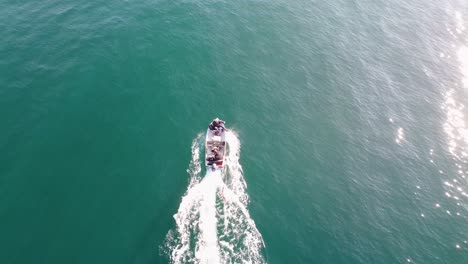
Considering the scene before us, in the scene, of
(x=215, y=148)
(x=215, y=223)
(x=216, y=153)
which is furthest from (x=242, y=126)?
(x=215, y=223)

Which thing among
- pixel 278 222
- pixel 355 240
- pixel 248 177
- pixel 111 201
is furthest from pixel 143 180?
pixel 355 240

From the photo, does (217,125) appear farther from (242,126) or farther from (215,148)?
(242,126)

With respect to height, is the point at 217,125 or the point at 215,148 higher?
the point at 217,125

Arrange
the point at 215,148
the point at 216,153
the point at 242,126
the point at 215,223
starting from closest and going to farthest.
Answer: the point at 215,223 → the point at 216,153 → the point at 215,148 → the point at 242,126

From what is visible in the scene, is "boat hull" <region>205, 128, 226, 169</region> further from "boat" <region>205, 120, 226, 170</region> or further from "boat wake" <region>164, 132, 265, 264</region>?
"boat wake" <region>164, 132, 265, 264</region>

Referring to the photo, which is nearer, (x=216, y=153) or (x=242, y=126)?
(x=216, y=153)

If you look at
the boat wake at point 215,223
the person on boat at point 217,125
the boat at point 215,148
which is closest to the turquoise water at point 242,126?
the boat wake at point 215,223

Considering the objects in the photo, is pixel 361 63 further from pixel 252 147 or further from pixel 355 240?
pixel 355 240
